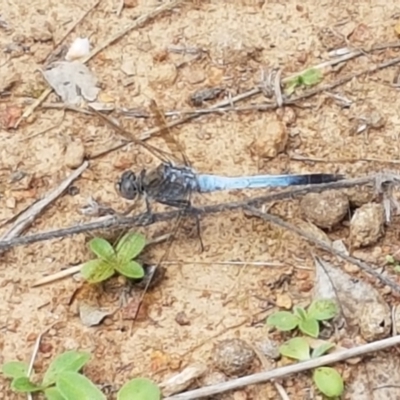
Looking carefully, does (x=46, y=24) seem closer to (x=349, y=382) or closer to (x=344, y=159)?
(x=344, y=159)

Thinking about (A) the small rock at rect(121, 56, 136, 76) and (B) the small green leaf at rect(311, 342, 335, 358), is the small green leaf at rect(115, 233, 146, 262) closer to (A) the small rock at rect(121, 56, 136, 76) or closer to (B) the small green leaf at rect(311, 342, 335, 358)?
(B) the small green leaf at rect(311, 342, 335, 358)

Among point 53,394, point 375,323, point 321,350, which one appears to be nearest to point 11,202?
point 53,394

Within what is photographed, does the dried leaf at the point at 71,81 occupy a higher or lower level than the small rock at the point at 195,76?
higher

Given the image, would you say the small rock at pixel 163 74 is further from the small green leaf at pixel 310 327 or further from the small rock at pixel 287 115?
the small green leaf at pixel 310 327

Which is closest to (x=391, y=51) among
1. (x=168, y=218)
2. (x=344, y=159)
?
(x=344, y=159)

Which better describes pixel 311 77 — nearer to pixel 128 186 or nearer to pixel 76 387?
pixel 128 186

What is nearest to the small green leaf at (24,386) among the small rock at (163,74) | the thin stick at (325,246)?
the thin stick at (325,246)
